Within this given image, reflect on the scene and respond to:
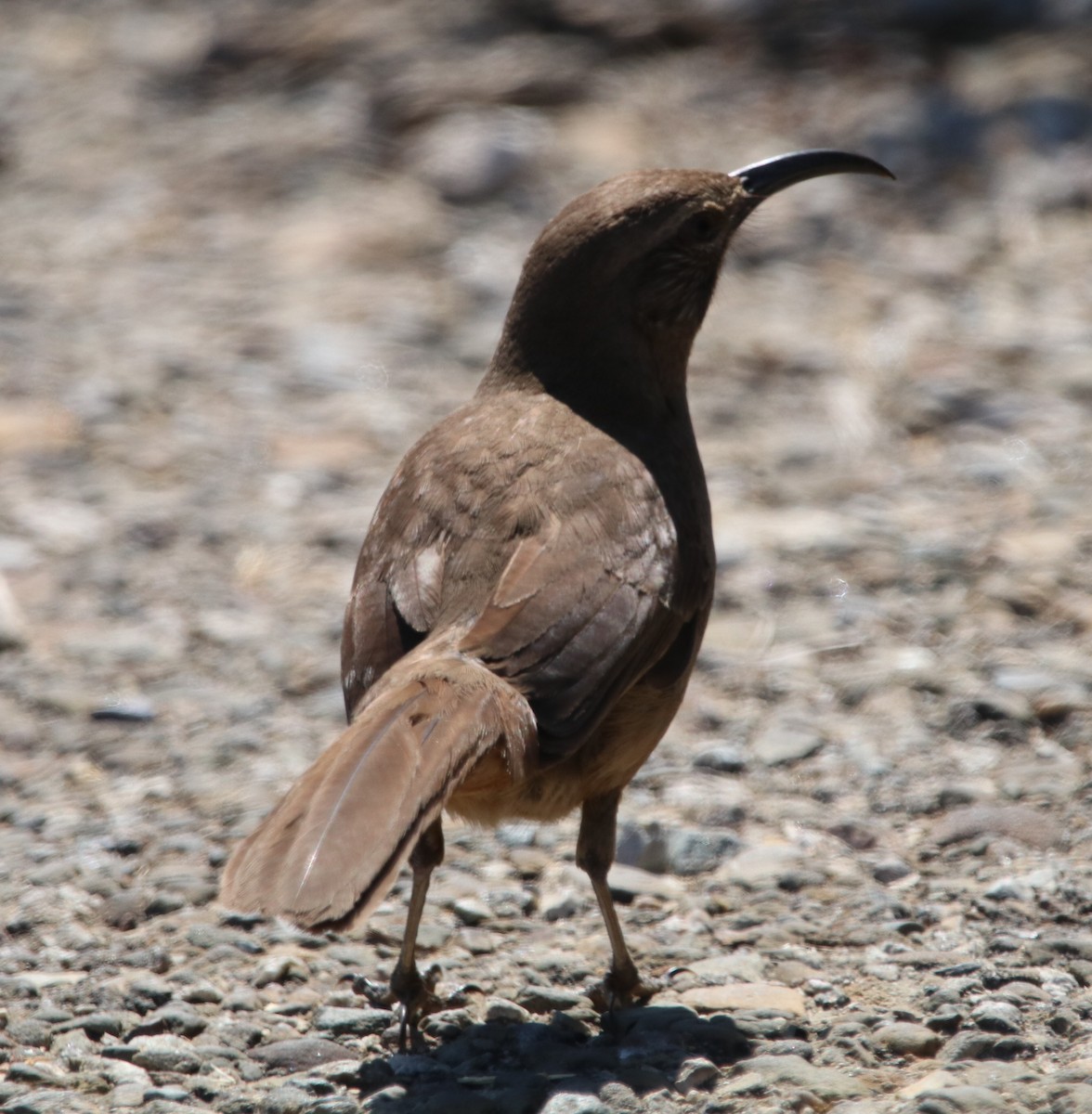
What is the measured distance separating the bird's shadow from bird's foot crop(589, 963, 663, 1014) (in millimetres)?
49

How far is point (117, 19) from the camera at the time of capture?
10.4 meters

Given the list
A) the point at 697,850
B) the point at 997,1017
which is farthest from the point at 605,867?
the point at 997,1017

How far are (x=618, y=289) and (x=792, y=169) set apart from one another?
0.74 metres

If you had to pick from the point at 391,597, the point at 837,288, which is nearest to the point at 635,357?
the point at 391,597

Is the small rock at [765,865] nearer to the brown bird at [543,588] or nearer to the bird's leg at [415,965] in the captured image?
the brown bird at [543,588]

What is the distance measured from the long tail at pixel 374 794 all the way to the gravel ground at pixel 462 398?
1.97 feet

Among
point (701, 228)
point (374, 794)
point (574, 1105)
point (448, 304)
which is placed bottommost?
point (574, 1105)

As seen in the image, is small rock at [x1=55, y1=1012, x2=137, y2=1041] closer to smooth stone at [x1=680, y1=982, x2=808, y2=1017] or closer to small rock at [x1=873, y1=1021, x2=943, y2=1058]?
smooth stone at [x1=680, y1=982, x2=808, y2=1017]

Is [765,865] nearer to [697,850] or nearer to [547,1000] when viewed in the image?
[697,850]

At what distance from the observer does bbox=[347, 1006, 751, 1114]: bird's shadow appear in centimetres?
366

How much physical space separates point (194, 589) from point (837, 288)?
358 centimetres

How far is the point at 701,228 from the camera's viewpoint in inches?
200

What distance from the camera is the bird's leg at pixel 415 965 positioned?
4.04 meters

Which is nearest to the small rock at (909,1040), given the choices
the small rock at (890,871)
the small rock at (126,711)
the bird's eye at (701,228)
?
the small rock at (890,871)
